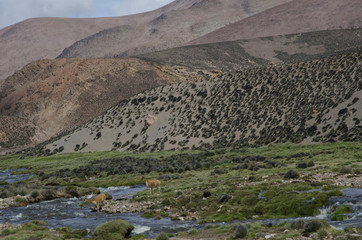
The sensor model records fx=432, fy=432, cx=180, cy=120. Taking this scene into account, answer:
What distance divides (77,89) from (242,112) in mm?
95365

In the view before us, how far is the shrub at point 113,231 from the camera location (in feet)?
76.8

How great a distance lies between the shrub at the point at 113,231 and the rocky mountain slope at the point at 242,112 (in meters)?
42.8

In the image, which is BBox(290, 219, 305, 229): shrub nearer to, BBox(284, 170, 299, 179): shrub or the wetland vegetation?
the wetland vegetation

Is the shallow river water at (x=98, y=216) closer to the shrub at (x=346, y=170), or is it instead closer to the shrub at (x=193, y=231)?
the shrub at (x=193, y=231)

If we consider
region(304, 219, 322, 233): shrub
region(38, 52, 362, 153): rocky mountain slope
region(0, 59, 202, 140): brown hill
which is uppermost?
region(0, 59, 202, 140): brown hill

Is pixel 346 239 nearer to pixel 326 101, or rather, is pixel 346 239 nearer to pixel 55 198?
pixel 55 198

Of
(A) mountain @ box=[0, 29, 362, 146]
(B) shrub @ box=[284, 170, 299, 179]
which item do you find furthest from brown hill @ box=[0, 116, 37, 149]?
(B) shrub @ box=[284, 170, 299, 179]

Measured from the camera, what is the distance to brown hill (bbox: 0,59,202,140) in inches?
6176

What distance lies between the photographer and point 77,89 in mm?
166625

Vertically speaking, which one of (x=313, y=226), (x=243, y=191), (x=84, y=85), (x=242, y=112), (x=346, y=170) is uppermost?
(x=84, y=85)

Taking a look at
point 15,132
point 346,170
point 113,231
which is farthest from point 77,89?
point 113,231

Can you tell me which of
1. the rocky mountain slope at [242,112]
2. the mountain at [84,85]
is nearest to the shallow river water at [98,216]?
the rocky mountain slope at [242,112]

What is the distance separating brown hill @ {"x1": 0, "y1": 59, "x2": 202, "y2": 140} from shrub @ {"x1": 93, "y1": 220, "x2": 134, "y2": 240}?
422 feet

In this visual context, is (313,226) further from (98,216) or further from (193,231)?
(98,216)
